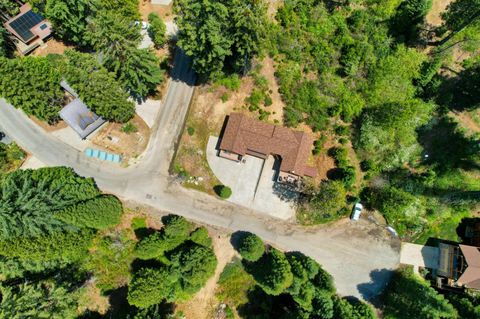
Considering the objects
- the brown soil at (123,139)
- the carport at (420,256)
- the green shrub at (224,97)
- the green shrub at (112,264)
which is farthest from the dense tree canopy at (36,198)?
the carport at (420,256)

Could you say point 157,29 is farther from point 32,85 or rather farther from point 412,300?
point 412,300

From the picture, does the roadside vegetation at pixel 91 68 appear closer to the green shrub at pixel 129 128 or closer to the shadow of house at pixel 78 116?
the shadow of house at pixel 78 116

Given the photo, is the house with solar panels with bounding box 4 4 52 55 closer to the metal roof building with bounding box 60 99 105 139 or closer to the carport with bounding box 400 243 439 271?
the metal roof building with bounding box 60 99 105 139

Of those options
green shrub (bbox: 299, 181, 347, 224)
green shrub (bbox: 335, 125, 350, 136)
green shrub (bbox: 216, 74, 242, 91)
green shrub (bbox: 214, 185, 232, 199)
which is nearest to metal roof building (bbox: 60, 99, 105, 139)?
green shrub (bbox: 216, 74, 242, 91)

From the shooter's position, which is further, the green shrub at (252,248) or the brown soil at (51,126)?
the brown soil at (51,126)

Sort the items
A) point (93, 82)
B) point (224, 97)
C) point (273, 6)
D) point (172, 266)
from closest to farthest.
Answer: point (93, 82) → point (172, 266) → point (224, 97) → point (273, 6)

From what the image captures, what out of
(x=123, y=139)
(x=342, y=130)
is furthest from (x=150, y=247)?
(x=342, y=130)

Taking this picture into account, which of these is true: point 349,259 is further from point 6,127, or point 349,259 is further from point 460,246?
point 6,127
